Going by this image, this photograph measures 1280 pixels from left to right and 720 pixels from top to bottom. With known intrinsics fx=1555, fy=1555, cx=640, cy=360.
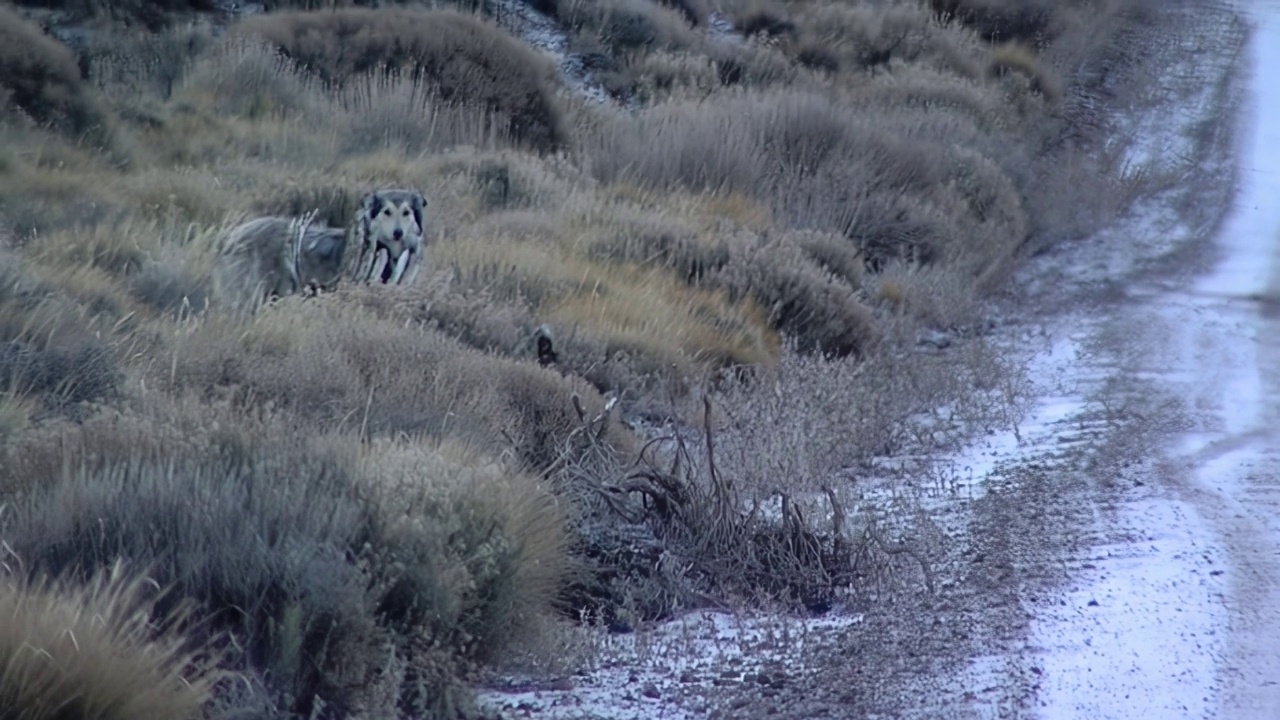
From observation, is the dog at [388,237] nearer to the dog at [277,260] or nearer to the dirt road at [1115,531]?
the dog at [277,260]

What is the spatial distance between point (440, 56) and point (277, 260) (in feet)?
32.2

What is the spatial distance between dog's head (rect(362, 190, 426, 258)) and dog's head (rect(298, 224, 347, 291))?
→ 0.50 m

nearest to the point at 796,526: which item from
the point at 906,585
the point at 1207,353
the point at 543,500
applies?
the point at 906,585

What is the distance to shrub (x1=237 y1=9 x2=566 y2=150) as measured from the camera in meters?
20.1

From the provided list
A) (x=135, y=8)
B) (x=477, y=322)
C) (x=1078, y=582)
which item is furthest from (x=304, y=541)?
(x=135, y=8)

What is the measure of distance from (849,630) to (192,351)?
11.9ft

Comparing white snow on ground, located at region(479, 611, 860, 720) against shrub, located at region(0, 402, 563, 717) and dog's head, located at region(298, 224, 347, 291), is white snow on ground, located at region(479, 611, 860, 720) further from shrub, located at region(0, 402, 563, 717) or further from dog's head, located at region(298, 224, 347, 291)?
dog's head, located at region(298, 224, 347, 291)

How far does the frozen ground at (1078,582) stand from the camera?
18.2ft

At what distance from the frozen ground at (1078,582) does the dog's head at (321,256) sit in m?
4.59

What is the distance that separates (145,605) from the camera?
471 cm

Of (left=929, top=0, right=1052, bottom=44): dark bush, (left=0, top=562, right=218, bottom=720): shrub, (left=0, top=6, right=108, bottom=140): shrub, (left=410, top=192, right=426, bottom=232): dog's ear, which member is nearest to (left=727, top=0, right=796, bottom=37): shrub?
(left=929, top=0, right=1052, bottom=44): dark bush

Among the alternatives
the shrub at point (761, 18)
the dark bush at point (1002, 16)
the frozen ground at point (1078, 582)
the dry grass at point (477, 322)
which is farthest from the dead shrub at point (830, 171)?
the dark bush at point (1002, 16)

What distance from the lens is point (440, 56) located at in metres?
20.6

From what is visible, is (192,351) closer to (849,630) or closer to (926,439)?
(849,630)
